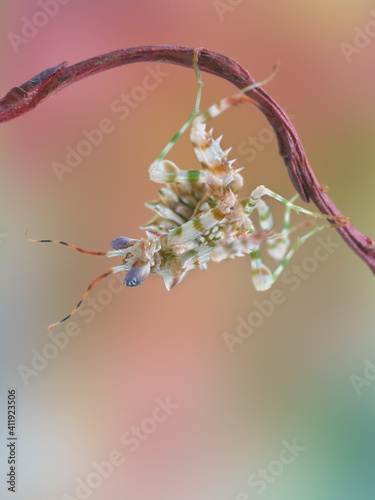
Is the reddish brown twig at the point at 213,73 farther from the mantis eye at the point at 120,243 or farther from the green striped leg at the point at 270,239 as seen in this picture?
the mantis eye at the point at 120,243

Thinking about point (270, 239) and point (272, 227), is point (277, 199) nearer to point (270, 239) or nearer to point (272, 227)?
point (270, 239)

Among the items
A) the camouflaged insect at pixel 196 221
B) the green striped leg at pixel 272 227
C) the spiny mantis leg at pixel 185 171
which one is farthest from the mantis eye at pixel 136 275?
the green striped leg at pixel 272 227

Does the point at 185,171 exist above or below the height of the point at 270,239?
above

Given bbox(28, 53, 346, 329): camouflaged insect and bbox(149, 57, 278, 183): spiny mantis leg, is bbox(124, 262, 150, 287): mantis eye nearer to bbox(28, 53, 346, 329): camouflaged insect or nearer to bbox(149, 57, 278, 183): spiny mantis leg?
bbox(28, 53, 346, 329): camouflaged insect

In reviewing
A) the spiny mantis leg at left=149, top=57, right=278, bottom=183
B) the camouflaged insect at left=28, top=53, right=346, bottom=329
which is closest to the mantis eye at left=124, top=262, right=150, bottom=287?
the camouflaged insect at left=28, top=53, right=346, bottom=329

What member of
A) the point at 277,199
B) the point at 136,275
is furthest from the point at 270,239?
the point at 136,275

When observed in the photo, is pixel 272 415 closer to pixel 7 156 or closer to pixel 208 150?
pixel 208 150

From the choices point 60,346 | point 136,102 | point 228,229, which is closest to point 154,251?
point 228,229

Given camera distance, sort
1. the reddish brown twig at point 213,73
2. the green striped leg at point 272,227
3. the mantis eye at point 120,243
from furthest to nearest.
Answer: the green striped leg at point 272,227 → the mantis eye at point 120,243 → the reddish brown twig at point 213,73
